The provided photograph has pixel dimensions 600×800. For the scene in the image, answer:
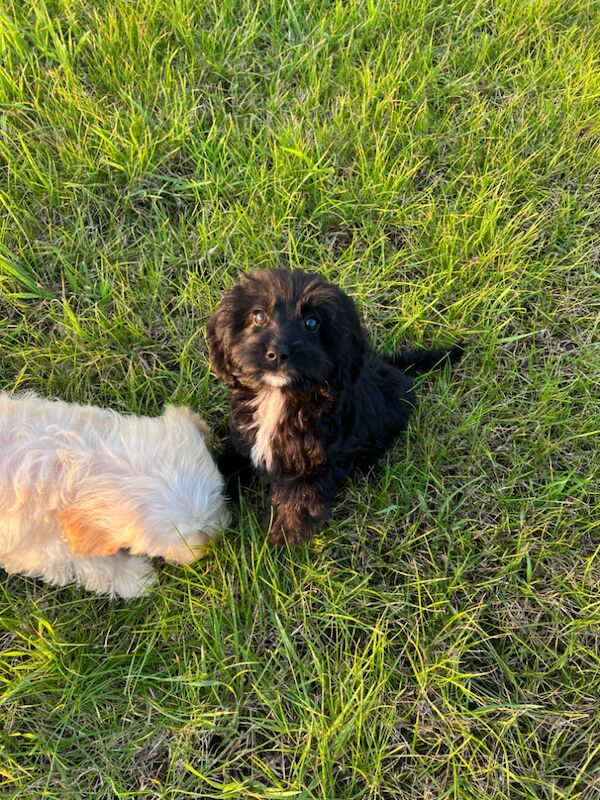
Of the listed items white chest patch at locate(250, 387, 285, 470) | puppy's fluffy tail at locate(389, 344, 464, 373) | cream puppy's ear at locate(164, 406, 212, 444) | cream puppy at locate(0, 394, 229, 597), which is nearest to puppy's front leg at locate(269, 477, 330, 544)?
white chest patch at locate(250, 387, 285, 470)

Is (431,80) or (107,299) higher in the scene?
(431,80)

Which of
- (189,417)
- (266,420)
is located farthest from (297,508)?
(189,417)

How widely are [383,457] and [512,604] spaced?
842 millimetres

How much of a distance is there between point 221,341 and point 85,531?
2.75 ft

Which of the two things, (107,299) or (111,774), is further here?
(107,299)

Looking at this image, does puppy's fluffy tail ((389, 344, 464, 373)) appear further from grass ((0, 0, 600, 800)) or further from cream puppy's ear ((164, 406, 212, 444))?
cream puppy's ear ((164, 406, 212, 444))

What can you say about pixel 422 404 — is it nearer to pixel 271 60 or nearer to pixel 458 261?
pixel 458 261

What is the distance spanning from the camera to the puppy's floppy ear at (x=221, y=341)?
1.95m

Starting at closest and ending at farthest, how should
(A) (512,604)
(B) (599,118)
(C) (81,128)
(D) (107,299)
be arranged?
(A) (512,604) → (D) (107,299) → (C) (81,128) → (B) (599,118)

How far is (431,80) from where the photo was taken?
10.6 feet

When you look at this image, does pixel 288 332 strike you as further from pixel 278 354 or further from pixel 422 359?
pixel 422 359

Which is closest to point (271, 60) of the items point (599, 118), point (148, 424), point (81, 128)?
point (81, 128)

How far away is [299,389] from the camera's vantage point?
1815 millimetres

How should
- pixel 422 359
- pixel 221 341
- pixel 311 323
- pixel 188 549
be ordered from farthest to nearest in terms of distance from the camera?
pixel 422 359 → pixel 188 549 → pixel 221 341 → pixel 311 323
